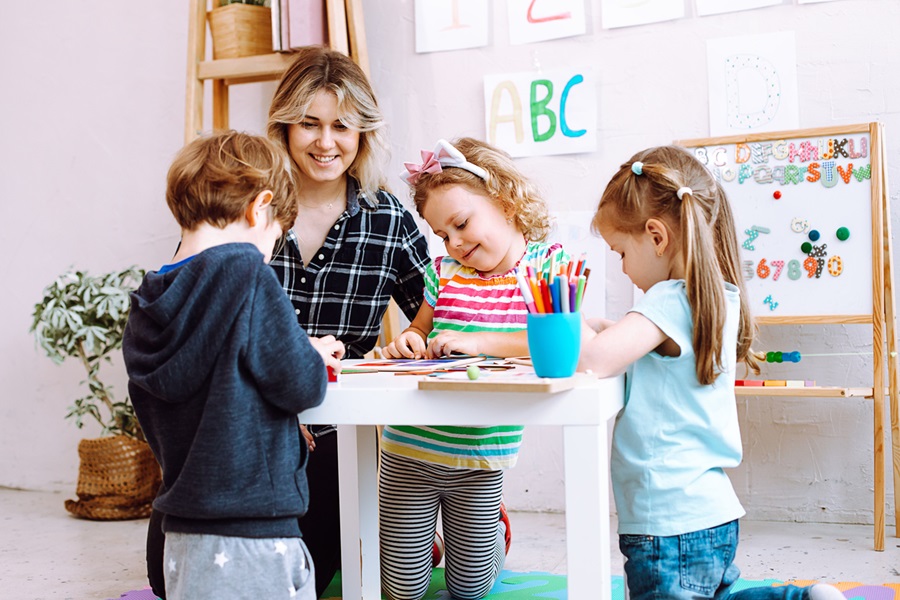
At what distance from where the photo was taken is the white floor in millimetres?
2018

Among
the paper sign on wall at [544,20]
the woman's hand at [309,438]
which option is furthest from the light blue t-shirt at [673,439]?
the paper sign on wall at [544,20]

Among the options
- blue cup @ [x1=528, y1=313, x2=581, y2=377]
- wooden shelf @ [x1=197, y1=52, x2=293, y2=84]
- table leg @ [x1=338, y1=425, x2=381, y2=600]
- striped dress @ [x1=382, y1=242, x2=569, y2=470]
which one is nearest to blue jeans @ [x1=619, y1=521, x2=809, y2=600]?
blue cup @ [x1=528, y1=313, x2=581, y2=377]

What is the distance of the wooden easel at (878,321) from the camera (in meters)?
2.17

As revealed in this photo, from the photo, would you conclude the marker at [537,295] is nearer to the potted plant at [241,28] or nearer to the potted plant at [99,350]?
the potted plant at [241,28]

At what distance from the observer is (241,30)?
260 cm

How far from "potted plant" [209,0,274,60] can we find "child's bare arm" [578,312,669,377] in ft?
5.67

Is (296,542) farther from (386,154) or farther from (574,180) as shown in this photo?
(574,180)

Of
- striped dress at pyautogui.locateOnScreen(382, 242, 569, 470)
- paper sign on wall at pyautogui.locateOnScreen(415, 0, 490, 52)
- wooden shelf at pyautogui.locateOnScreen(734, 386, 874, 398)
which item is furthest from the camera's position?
paper sign on wall at pyautogui.locateOnScreen(415, 0, 490, 52)

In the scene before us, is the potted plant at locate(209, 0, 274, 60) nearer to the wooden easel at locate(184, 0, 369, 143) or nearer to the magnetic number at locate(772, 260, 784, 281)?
the wooden easel at locate(184, 0, 369, 143)

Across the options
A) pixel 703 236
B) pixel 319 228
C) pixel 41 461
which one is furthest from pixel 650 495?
pixel 41 461

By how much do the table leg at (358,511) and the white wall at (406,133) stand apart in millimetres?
1028

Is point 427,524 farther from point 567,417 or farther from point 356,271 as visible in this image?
point 567,417

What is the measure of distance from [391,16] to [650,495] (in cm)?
189

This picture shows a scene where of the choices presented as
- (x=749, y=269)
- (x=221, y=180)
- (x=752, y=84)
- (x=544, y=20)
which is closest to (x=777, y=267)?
(x=749, y=269)
